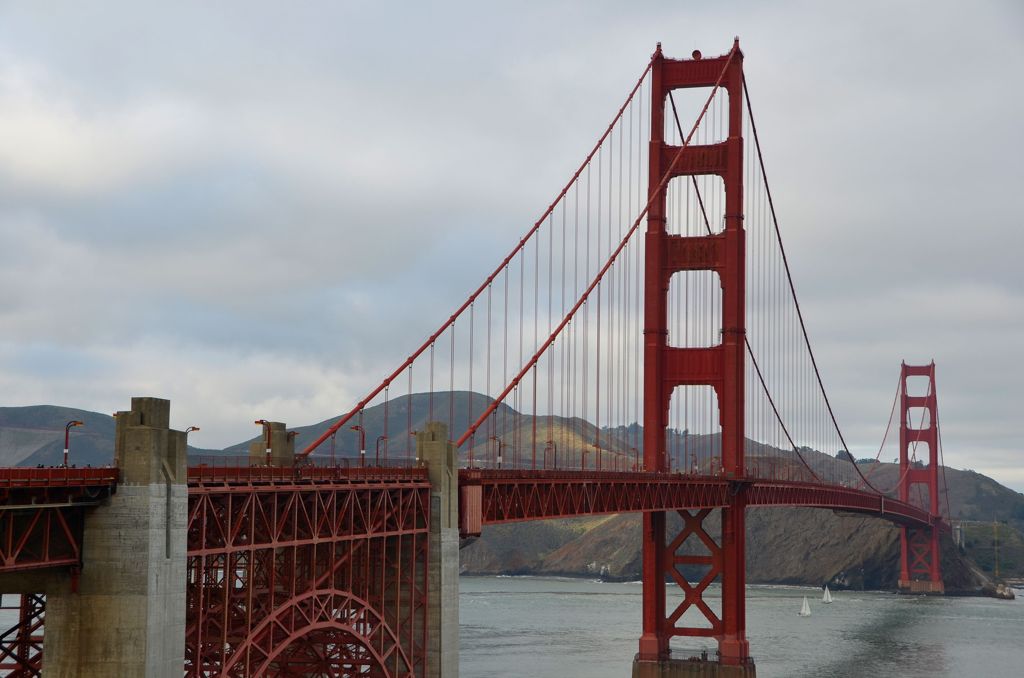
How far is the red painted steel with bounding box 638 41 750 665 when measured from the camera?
7169 centimetres

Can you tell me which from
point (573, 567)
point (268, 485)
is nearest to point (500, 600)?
point (573, 567)

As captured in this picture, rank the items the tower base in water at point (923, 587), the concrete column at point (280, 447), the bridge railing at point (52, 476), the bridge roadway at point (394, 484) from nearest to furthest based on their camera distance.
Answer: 1. the bridge railing at point (52, 476)
2. the bridge roadway at point (394, 484)
3. the concrete column at point (280, 447)
4. the tower base in water at point (923, 587)

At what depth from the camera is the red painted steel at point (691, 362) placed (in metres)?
71.7

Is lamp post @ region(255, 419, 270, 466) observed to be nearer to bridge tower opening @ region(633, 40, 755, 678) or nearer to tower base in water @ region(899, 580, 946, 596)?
bridge tower opening @ region(633, 40, 755, 678)

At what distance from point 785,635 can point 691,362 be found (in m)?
38.8

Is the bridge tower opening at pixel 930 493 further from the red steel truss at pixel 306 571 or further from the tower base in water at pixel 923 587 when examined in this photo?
the red steel truss at pixel 306 571

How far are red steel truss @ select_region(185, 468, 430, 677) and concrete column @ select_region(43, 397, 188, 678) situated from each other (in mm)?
2075

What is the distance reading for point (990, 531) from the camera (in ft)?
654

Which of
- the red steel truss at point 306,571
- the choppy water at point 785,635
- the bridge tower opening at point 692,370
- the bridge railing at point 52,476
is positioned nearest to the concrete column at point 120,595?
the bridge railing at point 52,476

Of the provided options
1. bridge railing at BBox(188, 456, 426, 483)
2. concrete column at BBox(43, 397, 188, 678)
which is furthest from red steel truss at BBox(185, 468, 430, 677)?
concrete column at BBox(43, 397, 188, 678)

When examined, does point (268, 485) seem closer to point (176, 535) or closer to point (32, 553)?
point (176, 535)

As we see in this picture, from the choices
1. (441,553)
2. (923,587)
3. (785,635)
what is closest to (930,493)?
(923,587)

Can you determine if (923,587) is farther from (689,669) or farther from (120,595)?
(120,595)

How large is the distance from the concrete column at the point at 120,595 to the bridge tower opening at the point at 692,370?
4432cm
